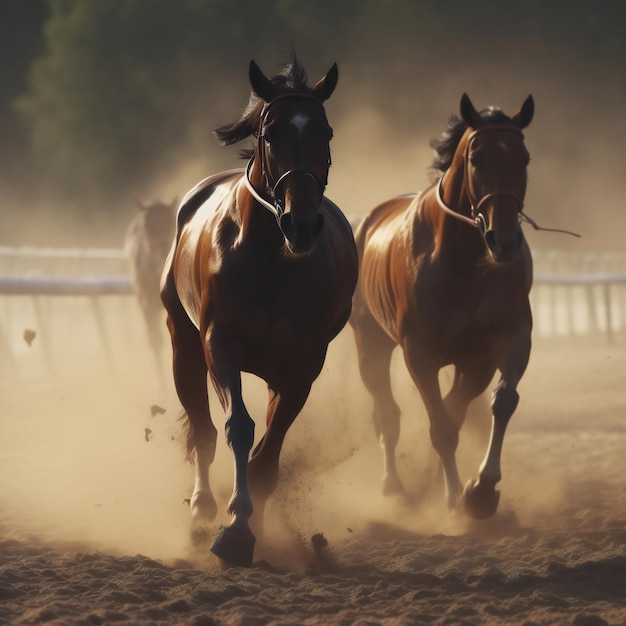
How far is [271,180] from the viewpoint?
17.3ft

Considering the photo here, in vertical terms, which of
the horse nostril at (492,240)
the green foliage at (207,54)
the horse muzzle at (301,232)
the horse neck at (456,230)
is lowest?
the horse muzzle at (301,232)

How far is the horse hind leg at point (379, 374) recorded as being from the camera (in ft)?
27.9

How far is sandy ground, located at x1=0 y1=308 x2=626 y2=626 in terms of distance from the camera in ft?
15.3

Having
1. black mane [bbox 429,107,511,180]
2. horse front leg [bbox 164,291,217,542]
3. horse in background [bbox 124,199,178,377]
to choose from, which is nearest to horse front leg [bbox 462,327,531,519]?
black mane [bbox 429,107,511,180]

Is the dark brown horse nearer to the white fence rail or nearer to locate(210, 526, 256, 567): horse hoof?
locate(210, 526, 256, 567): horse hoof

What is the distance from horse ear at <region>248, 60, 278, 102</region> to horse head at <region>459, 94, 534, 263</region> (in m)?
1.49

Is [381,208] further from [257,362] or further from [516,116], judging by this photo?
[257,362]

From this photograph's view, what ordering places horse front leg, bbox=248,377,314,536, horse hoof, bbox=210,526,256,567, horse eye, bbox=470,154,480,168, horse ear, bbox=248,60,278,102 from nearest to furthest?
horse hoof, bbox=210,526,256,567
horse ear, bbox=248,60,278,102
horse front leg, bbox=248,377,314,536
horse eye, bbox=470,154,480,168

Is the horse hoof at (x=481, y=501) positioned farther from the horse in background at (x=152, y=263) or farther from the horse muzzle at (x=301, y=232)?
the horse in background at (x=152, y=263)

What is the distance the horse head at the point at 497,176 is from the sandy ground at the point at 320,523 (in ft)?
5.17

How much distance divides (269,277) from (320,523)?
1.92m

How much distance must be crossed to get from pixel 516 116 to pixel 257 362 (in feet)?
7.29

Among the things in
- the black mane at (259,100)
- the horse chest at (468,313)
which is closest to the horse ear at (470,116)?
the horse chest at (468,313)

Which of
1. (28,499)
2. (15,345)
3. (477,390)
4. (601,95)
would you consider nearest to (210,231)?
(477,390)
